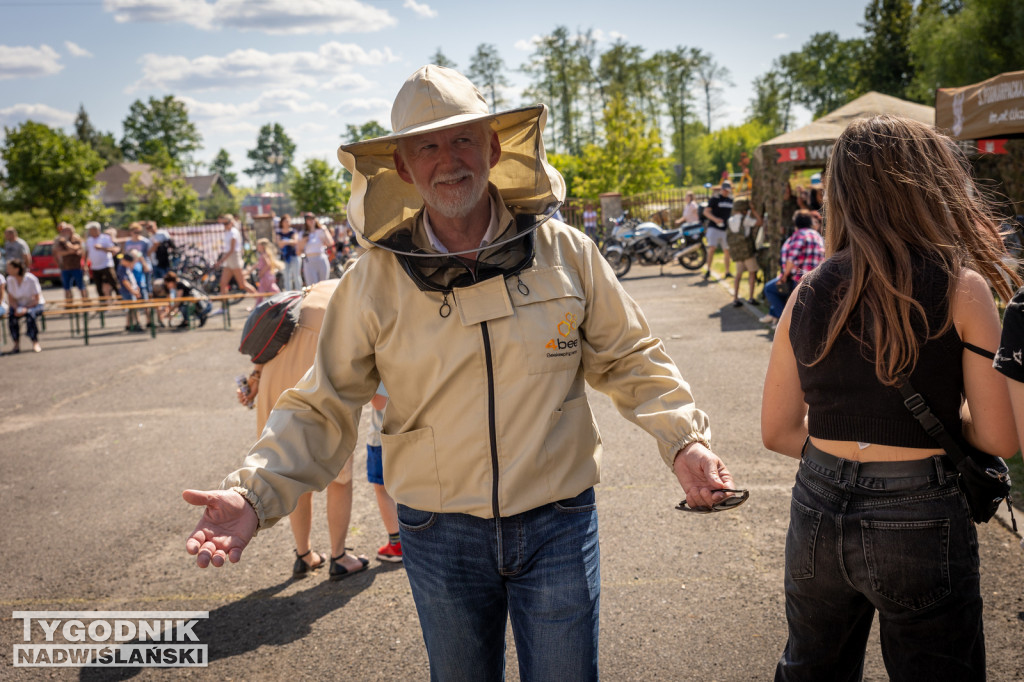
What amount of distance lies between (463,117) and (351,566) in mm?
3156

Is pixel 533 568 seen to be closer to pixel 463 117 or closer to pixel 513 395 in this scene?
pixel 513 395

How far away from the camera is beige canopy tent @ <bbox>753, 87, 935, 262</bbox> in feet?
43.0

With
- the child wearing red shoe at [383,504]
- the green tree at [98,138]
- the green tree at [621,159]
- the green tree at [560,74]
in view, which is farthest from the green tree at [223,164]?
the child wearing red shoe at [383,504]

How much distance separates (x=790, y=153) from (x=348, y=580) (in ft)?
36.8

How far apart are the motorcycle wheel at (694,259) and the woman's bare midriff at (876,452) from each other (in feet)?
57.0

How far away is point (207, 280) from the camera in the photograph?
70.5 ft

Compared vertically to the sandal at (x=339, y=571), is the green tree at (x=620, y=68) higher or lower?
higher

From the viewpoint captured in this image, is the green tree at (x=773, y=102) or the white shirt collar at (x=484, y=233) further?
the green tree at (x=773, y=102)

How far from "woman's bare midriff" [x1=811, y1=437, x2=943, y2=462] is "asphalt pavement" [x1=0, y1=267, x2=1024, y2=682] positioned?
1597 millimetres

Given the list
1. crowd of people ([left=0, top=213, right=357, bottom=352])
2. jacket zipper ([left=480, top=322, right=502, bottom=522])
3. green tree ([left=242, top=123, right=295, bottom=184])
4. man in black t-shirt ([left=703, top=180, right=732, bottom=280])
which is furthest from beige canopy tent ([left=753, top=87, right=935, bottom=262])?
green tree ([left=242, top=123, right=295, bottom=184])

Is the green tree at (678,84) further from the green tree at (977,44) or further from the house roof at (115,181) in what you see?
the house roof at (115,181)

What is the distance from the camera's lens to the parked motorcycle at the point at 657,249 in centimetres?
1905

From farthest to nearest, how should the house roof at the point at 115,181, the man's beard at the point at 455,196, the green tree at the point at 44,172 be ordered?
1. the house roof at the point at 115,181
2. the green tree at the point at 44,172
3. the man's beard at the point at 455,196

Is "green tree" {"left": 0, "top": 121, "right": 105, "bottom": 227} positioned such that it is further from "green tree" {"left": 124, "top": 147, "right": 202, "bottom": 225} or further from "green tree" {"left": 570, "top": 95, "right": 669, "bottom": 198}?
"green tree" {"left": 570, "top": 95, "right": 669, "bottom": 198}
